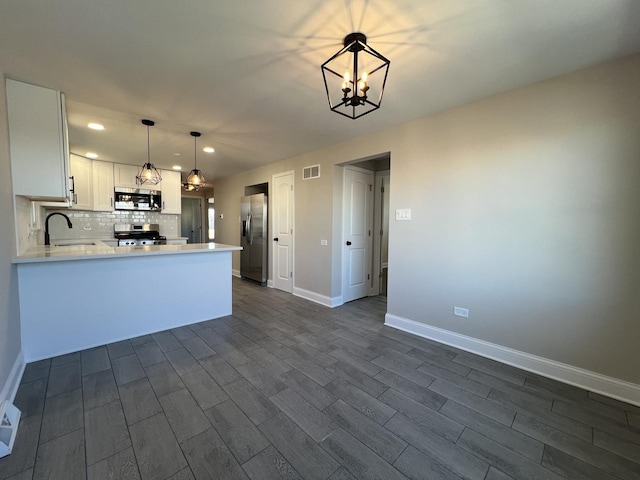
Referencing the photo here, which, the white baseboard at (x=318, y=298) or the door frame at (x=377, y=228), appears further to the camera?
the door frame at (x=377, y=228)

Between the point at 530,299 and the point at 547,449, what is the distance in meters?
1.19

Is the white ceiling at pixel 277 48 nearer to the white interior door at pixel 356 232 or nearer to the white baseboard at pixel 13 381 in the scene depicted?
the white interior door at pixel 356 232

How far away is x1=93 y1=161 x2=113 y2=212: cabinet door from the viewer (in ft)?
15.8

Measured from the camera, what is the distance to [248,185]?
5797mm

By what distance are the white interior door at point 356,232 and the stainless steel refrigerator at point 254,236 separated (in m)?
1.94

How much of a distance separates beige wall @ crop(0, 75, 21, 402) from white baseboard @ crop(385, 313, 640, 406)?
3537 mm

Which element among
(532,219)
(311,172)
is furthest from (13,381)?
(532,219)

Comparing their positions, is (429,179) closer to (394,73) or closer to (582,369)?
(394,73)

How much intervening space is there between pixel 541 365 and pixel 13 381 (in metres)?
4.16

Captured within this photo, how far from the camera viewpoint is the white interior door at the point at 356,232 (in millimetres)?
4188

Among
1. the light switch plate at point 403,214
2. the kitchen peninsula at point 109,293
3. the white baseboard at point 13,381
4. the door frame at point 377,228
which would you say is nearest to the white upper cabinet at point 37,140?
the kitchen peninsula at point 109,293

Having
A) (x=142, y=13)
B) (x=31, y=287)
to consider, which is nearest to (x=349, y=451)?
(x=142, y=13)

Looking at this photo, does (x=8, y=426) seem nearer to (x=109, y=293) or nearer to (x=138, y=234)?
(x=109, y=293)

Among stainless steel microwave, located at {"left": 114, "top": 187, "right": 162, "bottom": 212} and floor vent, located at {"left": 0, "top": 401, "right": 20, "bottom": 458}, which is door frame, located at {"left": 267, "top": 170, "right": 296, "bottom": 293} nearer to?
stainless steel microwave, located at {"left": 114, "top": 187, "right": 162, "bottom": 212}
